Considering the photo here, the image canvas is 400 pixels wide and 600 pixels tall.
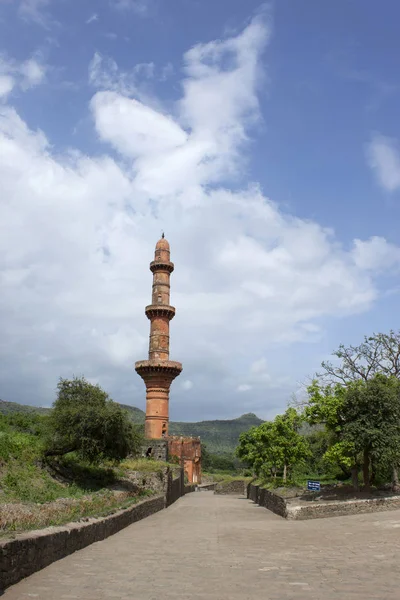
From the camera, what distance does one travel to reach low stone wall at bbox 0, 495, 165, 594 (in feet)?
24.3

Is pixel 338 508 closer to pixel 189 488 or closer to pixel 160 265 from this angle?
pixel 189 488

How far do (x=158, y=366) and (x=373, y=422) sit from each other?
3290cm

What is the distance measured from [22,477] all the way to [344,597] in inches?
647

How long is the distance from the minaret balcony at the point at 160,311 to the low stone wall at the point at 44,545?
40320mm

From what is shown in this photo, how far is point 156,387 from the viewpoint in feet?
173

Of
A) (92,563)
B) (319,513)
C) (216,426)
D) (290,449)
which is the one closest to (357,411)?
(319,513)

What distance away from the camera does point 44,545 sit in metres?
8.92

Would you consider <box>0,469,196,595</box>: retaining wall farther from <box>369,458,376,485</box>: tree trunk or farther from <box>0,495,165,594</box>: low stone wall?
<box>369,458,376,485</box>: tree trunk

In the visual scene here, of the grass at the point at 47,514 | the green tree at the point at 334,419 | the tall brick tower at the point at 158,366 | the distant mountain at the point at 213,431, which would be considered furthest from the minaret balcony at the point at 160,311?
the distant mountain at the point at 213,431

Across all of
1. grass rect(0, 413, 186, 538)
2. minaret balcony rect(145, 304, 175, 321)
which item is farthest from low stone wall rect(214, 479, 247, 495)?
grass rect(0, 413, 186, 538)

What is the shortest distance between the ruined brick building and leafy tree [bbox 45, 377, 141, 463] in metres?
25.6

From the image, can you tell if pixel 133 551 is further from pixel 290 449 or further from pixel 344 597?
pixel 290 449

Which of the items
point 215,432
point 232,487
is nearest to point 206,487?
point 232,487

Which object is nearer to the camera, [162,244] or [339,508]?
[339,508]
